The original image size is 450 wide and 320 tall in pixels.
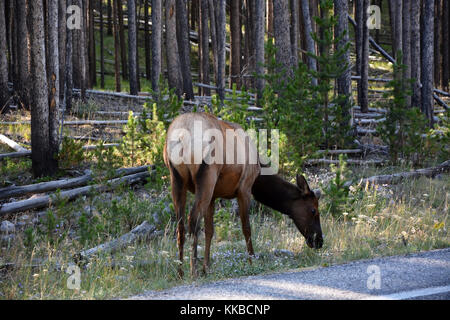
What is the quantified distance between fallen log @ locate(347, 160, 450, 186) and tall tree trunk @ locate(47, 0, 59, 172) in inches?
249

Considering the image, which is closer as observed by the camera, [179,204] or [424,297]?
[424,297]

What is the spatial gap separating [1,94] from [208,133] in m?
13.9

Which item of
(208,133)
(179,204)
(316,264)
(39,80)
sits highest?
(39,80)

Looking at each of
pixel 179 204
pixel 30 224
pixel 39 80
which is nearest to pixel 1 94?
pixel 39 80

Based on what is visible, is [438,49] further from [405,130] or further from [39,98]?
[39,98]

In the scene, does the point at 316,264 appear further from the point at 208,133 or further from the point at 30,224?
the point at 30,224

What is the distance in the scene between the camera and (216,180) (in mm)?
6551

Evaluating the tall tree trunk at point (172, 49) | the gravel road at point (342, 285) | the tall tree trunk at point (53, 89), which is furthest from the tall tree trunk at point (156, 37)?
the gravel road at point (342, 285)

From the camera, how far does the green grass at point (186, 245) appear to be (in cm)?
602

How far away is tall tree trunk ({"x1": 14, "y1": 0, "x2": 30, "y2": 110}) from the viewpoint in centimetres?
1720

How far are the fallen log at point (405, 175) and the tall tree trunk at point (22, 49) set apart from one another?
36.1 feet

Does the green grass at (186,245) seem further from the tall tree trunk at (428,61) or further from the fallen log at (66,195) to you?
the tall tree trunk at (428,61)
